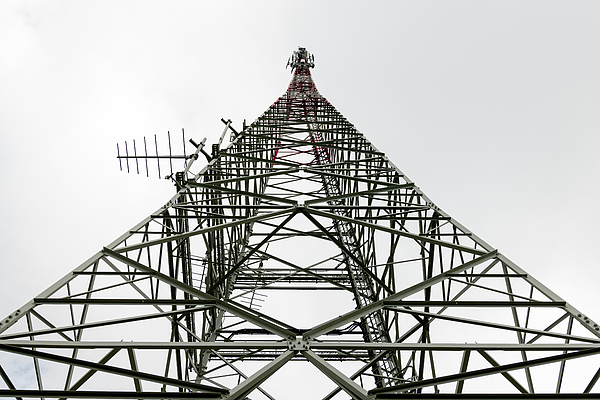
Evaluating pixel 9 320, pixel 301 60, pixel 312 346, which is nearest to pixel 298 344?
pixel 312 346

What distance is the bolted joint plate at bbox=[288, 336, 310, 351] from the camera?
4.98 meters

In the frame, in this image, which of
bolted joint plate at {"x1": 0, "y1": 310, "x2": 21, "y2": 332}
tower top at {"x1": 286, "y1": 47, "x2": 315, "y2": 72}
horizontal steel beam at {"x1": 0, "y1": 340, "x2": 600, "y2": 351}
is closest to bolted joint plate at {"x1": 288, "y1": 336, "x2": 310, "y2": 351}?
horizontal steel beam at {"x1": 0, "y1": 340, "x2": 600, "y2": 351}

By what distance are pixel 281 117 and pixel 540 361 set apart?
12.7m

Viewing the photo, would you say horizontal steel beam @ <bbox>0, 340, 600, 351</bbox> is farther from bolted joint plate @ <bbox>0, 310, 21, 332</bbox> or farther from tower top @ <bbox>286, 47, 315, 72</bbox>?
tower top @ <bbox>286, 47, 315, 72</bbox>

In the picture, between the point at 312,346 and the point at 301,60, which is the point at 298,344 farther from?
the point at 301,60

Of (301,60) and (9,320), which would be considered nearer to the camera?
(9,320)

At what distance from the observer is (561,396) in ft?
14.5

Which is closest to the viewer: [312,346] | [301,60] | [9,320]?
[312,346]

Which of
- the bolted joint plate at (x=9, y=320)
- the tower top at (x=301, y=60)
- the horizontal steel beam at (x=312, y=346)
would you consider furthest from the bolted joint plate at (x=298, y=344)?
the tower top at (x=301, y=60)

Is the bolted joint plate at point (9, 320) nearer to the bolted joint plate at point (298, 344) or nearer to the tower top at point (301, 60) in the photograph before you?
the bolted joint plate at point (298, 344)

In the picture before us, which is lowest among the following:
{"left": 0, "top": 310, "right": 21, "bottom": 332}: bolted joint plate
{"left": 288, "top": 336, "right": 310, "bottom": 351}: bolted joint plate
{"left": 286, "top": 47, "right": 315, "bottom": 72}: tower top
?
{"left": 288, "top": 336, "right": 310, "bottom": 351}: bolted joint plate

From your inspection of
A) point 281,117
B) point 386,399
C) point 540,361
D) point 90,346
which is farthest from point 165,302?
point 281,117

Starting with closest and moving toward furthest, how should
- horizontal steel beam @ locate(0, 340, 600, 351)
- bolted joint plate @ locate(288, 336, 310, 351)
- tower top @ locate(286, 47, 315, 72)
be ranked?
horizontal steel beam @ locate(0, 340, 600, 351)
bolted joint plate @ locate(288, 336, 310, 351)
tower top @ locate(286, 47, 315, 72)

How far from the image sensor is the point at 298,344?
16.6 ft
